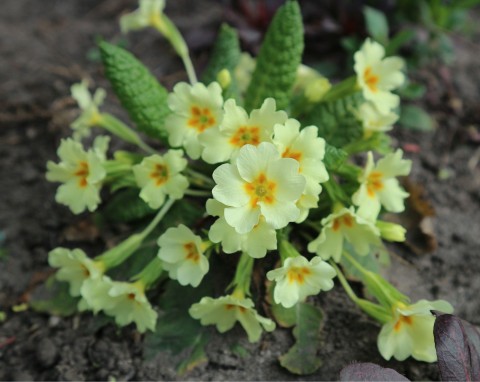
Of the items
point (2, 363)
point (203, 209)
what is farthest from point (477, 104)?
point (2, 363)

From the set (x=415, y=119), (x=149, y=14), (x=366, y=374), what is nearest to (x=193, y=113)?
(x=149, y=14)

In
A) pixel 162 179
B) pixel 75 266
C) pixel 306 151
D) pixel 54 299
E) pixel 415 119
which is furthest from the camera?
pixel 415 119

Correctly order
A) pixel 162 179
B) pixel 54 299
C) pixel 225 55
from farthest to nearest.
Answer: pixel 225 55
pixel 54 299
pixel 162 179

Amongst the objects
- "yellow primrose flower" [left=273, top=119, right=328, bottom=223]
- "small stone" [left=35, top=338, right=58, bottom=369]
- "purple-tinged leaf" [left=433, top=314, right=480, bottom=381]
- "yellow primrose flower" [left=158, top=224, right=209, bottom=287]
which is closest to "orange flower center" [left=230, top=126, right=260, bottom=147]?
"yellow primrose flower" [left=273, top=119, right=328, bottom=223]

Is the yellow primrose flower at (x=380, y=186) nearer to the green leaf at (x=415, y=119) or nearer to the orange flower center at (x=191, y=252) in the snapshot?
the orange flower center at (x=191, y=252)

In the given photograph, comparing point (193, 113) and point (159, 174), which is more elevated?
point (193, 113)

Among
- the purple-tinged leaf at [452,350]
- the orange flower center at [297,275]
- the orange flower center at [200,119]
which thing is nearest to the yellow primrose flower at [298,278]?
the orange flower center at [297,275]

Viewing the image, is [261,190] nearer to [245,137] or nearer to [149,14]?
[245,137]

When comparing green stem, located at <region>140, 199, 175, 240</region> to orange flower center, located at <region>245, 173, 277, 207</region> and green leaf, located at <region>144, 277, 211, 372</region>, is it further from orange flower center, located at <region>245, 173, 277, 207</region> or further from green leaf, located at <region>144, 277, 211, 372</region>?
orange flower center, located at <region>245, 173, 277, 207</region>
